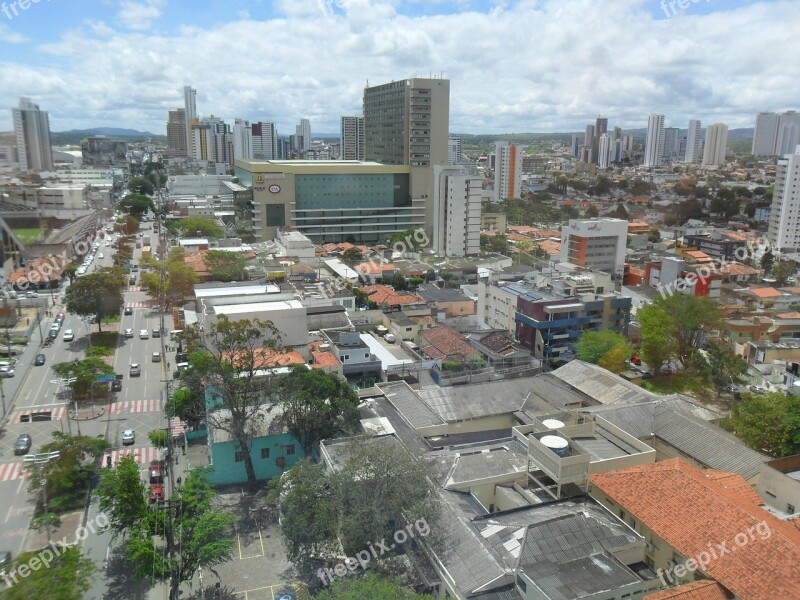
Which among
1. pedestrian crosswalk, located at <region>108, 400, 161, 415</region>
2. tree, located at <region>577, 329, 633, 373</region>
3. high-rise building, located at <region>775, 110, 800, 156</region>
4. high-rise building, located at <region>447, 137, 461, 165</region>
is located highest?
high-rise building, located at <region>775, 110, 800, 156</region>

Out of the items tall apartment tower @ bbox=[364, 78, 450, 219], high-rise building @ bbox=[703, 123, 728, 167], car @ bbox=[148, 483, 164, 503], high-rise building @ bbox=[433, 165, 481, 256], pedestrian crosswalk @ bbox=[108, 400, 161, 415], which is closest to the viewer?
car @ bbox=[148, 483, 164, 503]

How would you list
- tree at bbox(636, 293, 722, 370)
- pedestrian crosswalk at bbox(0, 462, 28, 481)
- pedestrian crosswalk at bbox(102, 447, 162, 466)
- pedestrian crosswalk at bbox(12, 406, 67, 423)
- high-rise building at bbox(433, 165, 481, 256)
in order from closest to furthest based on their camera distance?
pedestrian crosswalk at bbox(0, 462, 28, 481) → pedestrian crosswalk at bbox(102, 447, 162, 466) → pedestrian crosswalk at bbox(12, 406, 67, 423) → tree at bbox(636, 293, 722, 370) → high-rise building at bbox(433, 165, 481, 256)

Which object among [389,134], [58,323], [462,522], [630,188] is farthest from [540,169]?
[462,522]

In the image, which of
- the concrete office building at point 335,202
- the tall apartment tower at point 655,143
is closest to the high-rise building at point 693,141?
the tall apartment tower at point 655,143

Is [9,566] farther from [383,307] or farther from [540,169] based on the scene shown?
[540,169]

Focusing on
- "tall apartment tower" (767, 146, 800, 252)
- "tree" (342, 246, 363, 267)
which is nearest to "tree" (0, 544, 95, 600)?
"tree" (342, 246, 363, 267)

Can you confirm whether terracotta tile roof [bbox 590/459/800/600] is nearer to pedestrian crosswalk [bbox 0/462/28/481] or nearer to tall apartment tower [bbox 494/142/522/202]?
pedestrian crosswalk [bbox 0/462/28/481]

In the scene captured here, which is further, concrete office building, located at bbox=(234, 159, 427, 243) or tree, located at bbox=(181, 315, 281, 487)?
concrete office building, located at bbox=(234, 159, 427, 243)
